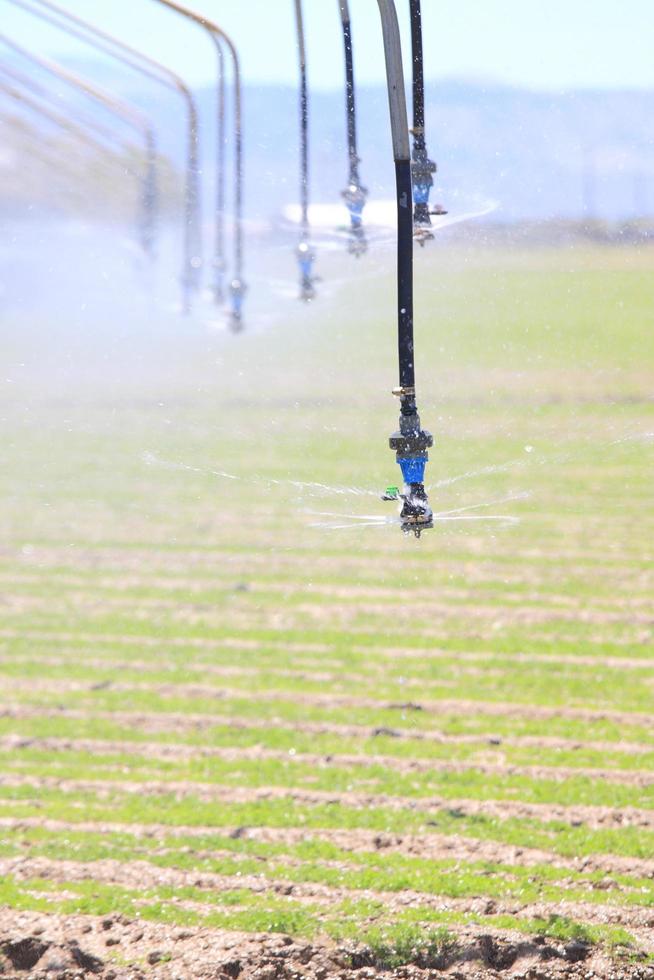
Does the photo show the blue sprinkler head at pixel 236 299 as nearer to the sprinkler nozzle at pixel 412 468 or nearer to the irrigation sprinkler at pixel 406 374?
the irrigation sprinkler at pixel 406 374

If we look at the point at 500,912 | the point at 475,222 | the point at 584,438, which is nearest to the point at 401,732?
the point at 500,912

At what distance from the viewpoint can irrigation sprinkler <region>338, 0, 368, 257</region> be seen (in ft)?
15.6

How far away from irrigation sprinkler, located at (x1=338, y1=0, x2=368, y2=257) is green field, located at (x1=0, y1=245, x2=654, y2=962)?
2.35 metres

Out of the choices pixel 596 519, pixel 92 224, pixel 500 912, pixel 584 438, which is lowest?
pixel 500 912

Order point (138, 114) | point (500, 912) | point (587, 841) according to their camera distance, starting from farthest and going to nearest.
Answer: point (138, 114) → point (587, 841) → point (500, 912)

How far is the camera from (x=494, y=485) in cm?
1305

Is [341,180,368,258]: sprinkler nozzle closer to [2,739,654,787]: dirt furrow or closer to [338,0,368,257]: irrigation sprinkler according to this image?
[338,0,368,257]: irrigation sprinkler

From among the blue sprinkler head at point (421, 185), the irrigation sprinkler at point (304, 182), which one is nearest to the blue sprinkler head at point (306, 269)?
the irrigation sprinkler at point (304, 182)

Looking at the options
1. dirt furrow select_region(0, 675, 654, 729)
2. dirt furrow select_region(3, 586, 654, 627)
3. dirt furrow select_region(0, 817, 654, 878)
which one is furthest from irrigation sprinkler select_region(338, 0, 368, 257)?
dirt furrow select_region(3, 586, 654, 627)

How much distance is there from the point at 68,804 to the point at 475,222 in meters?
3.29

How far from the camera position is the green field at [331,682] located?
5047mm

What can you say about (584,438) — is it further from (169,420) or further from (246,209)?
(246,209)

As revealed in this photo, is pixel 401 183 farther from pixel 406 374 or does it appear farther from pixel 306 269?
pixel 306 269

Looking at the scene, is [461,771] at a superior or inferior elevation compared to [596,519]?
inferior
